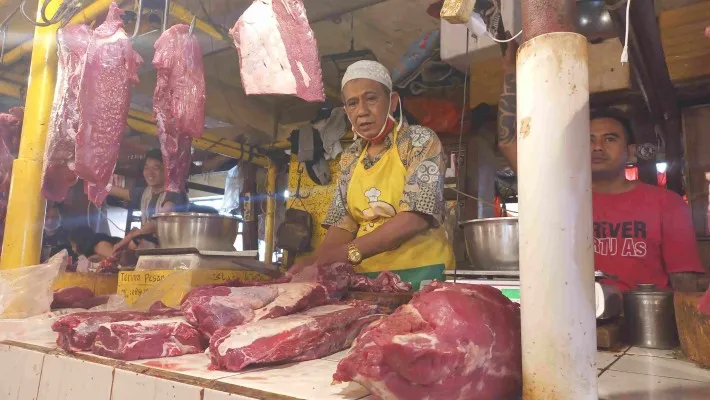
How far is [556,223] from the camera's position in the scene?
1.15 meters

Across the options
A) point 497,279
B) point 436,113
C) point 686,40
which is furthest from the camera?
point 436,113

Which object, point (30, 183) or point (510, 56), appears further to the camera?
point (30, 183)

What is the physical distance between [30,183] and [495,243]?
3.04 meters

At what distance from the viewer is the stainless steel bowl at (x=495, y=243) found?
2.38 meters

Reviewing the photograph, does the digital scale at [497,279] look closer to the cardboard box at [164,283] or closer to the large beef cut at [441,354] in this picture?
the large beef cut at [441,354]

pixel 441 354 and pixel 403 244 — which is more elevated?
pixel 403 244

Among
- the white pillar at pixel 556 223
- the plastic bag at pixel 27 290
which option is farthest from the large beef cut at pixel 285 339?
the plastic bag at pixel 27 290

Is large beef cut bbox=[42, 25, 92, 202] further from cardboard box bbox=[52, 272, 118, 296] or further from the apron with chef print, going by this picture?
the apron with chef print

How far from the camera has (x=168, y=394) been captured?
147 centimetres

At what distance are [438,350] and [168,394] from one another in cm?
82

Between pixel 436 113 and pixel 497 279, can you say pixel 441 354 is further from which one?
pixel 436 113

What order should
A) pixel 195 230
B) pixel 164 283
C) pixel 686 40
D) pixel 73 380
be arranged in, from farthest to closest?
pixel 686 40 → pixel 195 230 → pixel 164 283 → pixel 73 380

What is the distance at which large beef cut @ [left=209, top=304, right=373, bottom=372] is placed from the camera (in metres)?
1.57

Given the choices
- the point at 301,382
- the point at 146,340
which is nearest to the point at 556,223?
the point at 301,382
